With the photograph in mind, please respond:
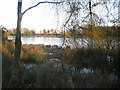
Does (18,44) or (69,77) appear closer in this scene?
(69,77)

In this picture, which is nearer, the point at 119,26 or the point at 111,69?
the point at 111,69

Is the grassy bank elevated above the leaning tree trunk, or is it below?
below

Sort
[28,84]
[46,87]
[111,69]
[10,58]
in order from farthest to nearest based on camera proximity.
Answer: [10,58]
[111,69]
[28,84]
[46,87]

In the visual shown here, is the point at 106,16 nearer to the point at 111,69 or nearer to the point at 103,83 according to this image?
the point at 111,69

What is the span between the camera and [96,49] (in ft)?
20.3

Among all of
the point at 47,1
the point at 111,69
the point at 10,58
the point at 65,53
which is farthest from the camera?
the point at 65,53

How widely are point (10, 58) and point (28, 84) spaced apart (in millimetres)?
2106

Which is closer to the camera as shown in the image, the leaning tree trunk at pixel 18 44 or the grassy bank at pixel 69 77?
the grassy bank at pixel 69 77

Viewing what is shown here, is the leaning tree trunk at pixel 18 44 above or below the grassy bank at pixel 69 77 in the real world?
above

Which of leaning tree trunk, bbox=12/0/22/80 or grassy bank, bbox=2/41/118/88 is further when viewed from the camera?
leaning tree trunk, bbox=12/0/22/80

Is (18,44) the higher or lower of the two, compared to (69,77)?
higher

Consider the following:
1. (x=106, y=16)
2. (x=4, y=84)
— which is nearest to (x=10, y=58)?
(x=4, y=84)

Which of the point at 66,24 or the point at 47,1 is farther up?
the point at 47,1

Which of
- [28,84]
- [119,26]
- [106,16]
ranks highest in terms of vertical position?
[106,16]
